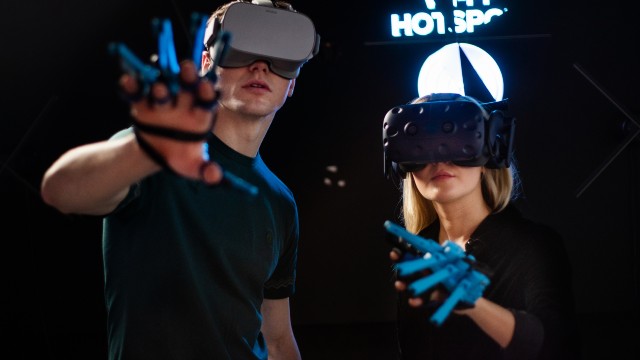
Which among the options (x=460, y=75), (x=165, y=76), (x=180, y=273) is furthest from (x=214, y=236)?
(x=460, y=75)

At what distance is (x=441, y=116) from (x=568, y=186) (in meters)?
2.82

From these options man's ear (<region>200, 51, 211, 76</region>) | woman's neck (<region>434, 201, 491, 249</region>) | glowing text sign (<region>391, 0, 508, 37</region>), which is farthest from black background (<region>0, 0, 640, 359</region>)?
woman's neck (<region>434, 201, 491, 249</region>)

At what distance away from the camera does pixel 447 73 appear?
2.12 meters

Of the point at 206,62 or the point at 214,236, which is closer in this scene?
the point at 214,236

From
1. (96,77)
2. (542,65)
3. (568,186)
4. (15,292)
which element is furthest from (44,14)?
(568,186)

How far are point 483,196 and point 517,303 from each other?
10.0 inches

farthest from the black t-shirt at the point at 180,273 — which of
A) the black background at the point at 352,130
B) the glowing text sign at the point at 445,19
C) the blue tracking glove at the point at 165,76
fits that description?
the glowing text sign at the point at 445,19

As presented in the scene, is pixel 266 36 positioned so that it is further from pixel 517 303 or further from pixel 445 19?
pixel 445 19

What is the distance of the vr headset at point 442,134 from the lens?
151cm

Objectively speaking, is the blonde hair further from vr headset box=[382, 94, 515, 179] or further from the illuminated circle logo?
the illuminated circle logo

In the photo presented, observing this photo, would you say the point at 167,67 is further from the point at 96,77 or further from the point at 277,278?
the point at 96,77

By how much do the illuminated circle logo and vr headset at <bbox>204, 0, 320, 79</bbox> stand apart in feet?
1.44

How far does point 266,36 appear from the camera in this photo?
5.56 ft

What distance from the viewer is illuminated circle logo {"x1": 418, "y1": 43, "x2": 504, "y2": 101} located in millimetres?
1987
